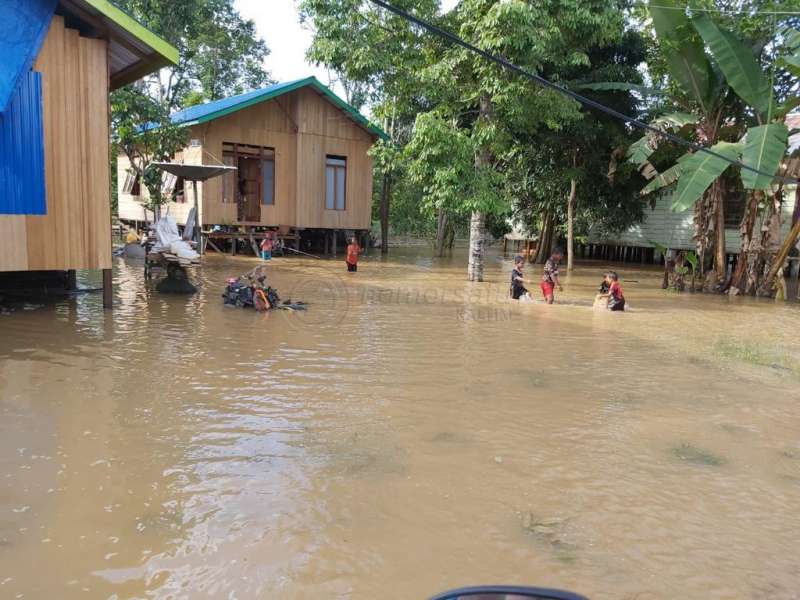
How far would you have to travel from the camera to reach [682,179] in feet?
40.8

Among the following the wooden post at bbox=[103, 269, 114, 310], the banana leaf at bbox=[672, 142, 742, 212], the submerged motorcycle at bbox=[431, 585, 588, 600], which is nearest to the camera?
the submerged motorcycle at bbox=[431, 585, 588, 600]

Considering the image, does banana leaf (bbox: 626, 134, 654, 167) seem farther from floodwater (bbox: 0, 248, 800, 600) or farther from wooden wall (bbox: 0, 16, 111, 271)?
wooden wall (bbox: 0, 16, 111, 271)

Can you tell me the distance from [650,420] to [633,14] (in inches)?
559

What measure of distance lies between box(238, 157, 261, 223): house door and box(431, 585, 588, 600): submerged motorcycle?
2140cm

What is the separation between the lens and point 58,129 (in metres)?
9.39

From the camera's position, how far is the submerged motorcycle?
183 centimetres

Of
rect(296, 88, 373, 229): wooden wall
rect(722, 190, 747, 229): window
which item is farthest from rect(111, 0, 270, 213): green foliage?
rect(722, 190, 747, 229): window

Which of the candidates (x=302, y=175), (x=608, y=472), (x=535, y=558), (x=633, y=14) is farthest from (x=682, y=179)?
(x=302, y=175)

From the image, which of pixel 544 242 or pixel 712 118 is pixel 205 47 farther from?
pixel 712 118

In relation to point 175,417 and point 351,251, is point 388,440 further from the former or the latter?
point 351,251

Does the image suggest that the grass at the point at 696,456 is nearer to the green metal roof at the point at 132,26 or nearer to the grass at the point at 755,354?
the grass at the point at 755,354

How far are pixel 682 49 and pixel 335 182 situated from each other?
12987 mm

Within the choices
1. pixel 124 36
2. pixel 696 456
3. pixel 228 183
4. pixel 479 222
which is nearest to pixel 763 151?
pixel 479 222

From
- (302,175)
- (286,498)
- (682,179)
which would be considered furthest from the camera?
(302,175)
